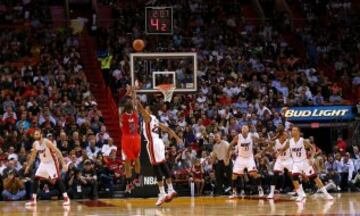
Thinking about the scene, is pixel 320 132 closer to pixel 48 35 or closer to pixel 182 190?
pixel 182 190

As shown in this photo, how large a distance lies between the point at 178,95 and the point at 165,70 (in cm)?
256

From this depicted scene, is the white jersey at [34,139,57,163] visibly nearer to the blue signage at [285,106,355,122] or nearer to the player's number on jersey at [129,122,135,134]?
the player's number on jersey at [129,122,135,134]

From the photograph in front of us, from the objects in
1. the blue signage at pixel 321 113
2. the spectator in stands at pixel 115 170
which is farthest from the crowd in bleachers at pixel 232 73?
the spectator in stands at pixel 115 170

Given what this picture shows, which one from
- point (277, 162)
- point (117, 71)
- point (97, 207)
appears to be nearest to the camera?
point (97, 207)

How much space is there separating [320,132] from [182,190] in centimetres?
749

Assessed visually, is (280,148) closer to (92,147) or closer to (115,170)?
(115,170)

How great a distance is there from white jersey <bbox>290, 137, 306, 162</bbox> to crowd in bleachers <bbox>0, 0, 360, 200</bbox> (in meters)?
2.52

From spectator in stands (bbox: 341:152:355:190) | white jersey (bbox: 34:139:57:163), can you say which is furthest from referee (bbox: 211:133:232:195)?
white jersey (bbox: 34:139:57:163)

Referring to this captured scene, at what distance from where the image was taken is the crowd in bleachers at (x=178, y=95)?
71.8ft

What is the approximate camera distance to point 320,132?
27.8m

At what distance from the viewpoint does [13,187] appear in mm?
20844

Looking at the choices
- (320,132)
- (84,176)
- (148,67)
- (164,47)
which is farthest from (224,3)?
(84,176)

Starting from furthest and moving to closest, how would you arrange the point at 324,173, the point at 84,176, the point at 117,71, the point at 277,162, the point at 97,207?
the point at 117,71
the point at 324,173
the point at 84,176
the point at 277,162
the point at 97,207

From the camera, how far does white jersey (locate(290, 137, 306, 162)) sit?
19141 mm
